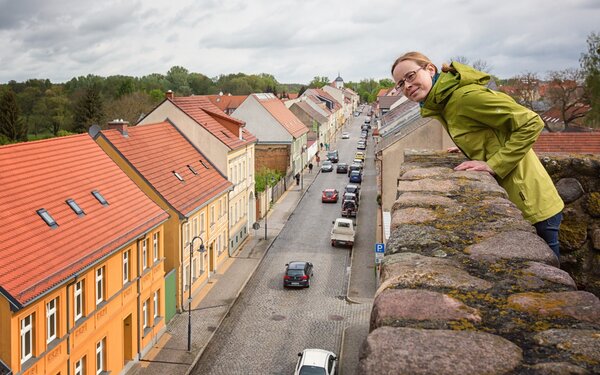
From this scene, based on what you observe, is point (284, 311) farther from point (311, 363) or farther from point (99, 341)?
point (99, 341)

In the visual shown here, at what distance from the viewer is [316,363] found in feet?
63.8

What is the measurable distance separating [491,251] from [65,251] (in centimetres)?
1538

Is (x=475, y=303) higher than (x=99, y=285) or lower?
higher

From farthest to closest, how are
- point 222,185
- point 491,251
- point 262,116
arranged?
point 262,116 < point 222,185 < point 491,251

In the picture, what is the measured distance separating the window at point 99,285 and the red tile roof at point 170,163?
795 centimetres

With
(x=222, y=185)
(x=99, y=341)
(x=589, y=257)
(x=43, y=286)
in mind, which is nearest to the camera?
(x=589, y=257)

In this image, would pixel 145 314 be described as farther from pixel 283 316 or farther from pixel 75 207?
pixel 283 316

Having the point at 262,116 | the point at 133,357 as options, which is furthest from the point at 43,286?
the point at 262,116

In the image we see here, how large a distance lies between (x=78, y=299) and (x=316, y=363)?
7.67m

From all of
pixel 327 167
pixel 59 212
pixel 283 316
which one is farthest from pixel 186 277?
pixel 327 167

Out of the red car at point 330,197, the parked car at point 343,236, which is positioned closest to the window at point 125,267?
the parked car at point 343,236

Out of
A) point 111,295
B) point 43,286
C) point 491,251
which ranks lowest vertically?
point 111,295

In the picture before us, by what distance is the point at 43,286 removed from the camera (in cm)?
1458

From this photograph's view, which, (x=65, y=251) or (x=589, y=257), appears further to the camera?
(x=65, y=251)
